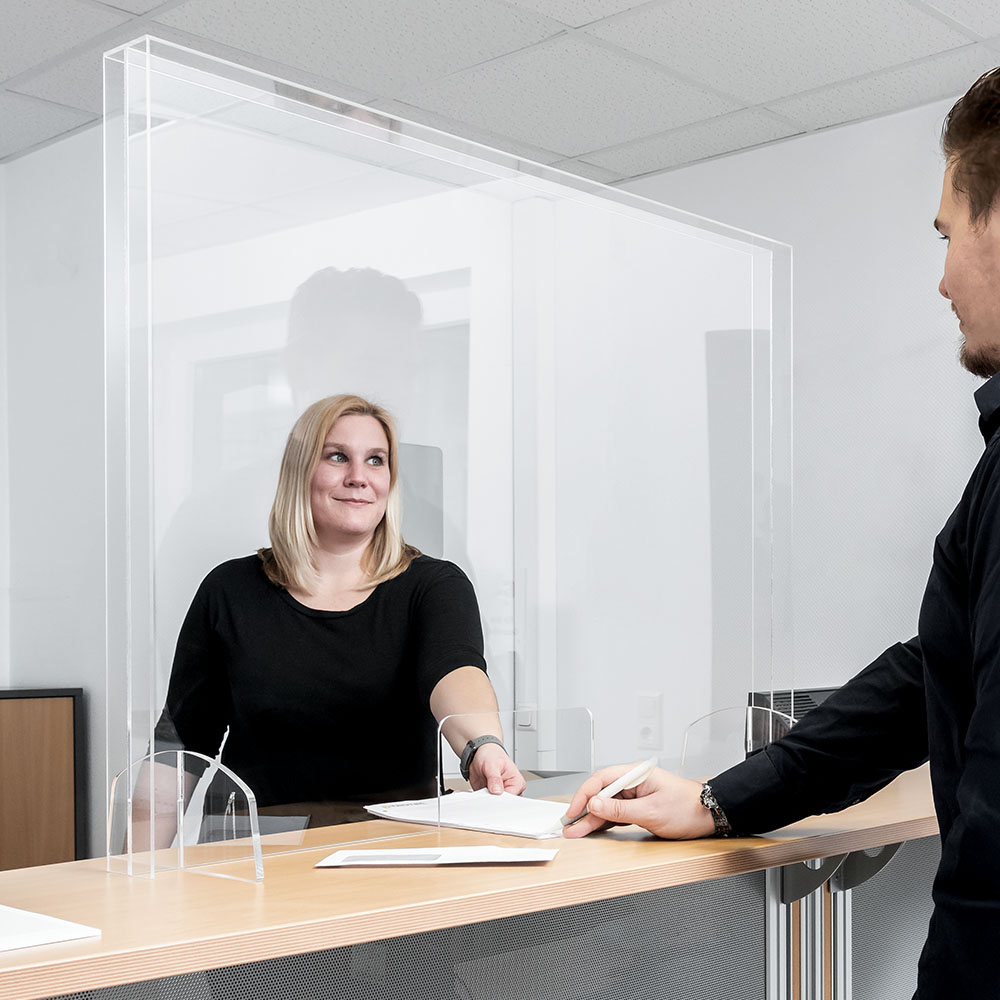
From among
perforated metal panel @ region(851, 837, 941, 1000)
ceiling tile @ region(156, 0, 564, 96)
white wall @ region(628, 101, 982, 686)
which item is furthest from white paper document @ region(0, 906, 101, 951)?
white wall @ region(628, 101, 982, 686)

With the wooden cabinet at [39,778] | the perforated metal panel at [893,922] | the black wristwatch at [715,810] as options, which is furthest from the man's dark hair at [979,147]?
the wooden cabinet at [39,778]

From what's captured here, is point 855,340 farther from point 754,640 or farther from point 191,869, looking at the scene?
point 191,869

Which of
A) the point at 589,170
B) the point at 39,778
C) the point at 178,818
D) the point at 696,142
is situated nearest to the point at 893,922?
the point at 178,818

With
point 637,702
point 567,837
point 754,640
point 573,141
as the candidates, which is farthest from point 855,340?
point 567,837

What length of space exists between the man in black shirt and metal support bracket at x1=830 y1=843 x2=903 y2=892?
33 cm

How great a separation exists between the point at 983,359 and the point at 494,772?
33.3 inches

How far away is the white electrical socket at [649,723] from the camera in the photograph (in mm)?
2008

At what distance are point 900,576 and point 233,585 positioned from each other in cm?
186

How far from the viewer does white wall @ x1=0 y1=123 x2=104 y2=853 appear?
338 centimetres

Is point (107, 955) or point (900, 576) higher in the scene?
point (900, 576)

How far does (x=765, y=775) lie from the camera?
4.83 feet

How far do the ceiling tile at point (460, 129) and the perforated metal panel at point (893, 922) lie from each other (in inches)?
64.3

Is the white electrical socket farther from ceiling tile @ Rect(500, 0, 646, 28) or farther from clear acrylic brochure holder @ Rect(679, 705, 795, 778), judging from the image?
ceiling tile @ Rect(500, 0, 646, 28)

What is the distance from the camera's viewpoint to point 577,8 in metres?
2.38
